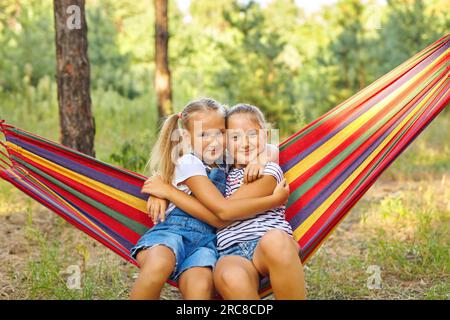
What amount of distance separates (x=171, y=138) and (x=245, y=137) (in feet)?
0.84

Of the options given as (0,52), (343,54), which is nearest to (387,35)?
(343,54)

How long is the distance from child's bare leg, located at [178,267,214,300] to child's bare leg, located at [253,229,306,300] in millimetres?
173

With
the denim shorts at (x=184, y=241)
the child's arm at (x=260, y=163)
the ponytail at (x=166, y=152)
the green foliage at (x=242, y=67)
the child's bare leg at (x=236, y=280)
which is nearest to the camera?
the child's bare leg at (x=236, y=280)

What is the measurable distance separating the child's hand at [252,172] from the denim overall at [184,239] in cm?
13

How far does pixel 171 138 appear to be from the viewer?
6.95 feet

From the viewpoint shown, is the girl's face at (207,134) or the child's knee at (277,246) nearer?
Result: the child's knee at (277,246)

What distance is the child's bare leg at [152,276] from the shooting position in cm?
177

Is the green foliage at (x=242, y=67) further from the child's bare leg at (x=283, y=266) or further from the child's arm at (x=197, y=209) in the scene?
the child's bare leg at (x=283, y=266)

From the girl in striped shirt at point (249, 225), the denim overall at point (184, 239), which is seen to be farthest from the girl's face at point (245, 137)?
the denim overall at point (184, 239)

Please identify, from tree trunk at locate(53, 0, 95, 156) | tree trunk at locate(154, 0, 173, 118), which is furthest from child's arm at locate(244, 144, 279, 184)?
tree trunk at locate(154, 0, 173, 118)

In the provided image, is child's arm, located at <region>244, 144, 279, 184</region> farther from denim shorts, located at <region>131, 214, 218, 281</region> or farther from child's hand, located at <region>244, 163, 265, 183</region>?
denim shorts, located at <region>131, 214, 218, 281</region>

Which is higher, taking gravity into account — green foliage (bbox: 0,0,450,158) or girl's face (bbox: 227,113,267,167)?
girl's face (bbox: 227,113,267,167)

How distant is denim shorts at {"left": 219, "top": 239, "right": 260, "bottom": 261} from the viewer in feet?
6.13
